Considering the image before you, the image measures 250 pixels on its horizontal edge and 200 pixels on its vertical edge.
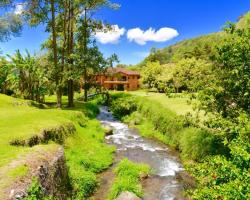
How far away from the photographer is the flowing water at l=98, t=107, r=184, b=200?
17.9 metres

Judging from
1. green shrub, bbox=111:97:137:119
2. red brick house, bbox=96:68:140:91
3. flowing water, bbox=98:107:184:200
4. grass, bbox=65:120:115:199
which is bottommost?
flowing water, bbox=98:107:184:200

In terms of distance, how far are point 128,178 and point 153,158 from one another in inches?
241

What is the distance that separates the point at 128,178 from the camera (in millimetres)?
18844

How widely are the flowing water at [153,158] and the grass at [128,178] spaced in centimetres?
53

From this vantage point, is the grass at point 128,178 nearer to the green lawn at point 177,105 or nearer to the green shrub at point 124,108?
the green lawn at point 177,105

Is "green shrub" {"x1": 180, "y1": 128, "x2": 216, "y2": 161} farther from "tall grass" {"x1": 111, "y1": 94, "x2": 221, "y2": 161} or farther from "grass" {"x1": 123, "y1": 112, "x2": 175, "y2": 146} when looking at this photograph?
"grass" {"x1": 123, "y1": 112, "x2": 175, "y2": 146}

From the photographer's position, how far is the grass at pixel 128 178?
17172 millimetres

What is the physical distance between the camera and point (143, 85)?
93.4 m

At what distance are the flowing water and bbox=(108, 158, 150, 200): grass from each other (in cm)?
53

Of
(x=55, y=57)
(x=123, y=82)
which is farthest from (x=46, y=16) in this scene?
(x=123, y=82)

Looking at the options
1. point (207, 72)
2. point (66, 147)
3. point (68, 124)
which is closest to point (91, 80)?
point (68, 124)

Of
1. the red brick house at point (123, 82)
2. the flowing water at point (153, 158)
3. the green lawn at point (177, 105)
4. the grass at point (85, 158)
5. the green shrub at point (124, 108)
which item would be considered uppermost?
the red brick house at point (123, 82)

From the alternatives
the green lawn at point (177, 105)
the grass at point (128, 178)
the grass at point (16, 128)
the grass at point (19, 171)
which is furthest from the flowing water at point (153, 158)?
the grass at point (19, 171)

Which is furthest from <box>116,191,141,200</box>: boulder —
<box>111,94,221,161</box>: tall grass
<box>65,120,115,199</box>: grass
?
<box>111,94,221,161</box>: tall grass
